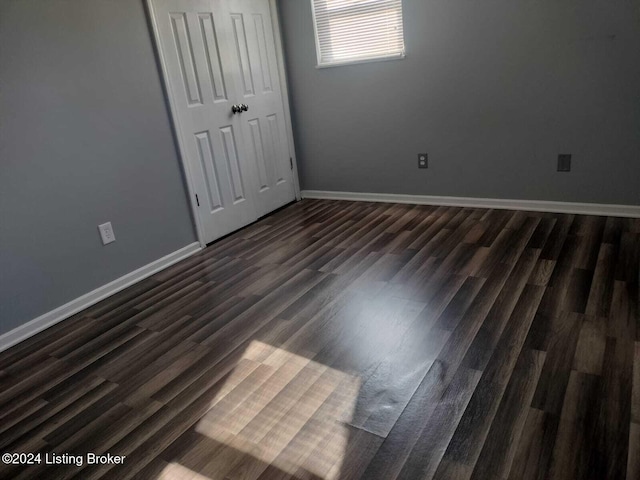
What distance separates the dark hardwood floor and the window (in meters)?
1.59

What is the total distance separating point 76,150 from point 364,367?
2.03 meters

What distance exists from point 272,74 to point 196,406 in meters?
2.97

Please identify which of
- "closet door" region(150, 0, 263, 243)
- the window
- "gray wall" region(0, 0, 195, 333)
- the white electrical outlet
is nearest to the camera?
"gray wall" region(0, 0, 195, 333)

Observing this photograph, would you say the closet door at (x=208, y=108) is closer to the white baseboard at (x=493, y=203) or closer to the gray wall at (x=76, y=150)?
the gray wall at (x=76, y=150)

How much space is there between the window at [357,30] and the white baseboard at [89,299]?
6.40ft

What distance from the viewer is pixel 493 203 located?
11.3 ft

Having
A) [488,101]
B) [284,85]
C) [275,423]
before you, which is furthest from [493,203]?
[275,423]

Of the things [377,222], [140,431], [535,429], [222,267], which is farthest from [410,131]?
[140,431]

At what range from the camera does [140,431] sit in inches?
65.6

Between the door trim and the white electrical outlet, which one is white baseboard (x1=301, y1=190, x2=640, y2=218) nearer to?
the door trim

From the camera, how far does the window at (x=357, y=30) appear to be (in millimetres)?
3449

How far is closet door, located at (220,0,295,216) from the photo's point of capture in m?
3.53

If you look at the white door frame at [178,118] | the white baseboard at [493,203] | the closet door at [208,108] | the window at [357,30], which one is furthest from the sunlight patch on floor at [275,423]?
the window at [357,30]

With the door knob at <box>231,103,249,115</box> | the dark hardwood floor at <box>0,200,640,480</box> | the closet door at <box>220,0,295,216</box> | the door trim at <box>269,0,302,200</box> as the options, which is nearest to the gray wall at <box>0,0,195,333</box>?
the dark hardwood floor at <box>0,200,640,480</box>
